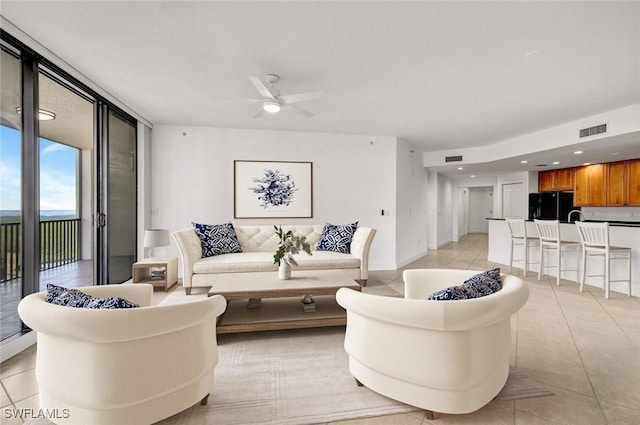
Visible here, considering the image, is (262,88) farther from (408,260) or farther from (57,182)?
(408,260)

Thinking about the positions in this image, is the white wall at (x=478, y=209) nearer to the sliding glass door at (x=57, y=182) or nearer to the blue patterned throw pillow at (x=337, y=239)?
the blue patterned throw pillow at (x=337, y=239)

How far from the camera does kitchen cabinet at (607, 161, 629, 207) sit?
19.7 ft

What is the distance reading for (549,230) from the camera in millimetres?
4852

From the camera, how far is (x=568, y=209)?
7.06 m

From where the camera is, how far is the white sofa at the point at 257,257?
383 cm

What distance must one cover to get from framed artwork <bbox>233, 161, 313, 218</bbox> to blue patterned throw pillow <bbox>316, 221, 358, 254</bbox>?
0.82 metres

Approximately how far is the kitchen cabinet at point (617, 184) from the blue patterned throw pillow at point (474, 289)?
6.47m

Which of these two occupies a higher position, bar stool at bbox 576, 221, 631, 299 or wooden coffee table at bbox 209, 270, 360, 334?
bar stool at bbox 576, 221, 631, 299

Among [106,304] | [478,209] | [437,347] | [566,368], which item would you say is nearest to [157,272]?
[106,304]

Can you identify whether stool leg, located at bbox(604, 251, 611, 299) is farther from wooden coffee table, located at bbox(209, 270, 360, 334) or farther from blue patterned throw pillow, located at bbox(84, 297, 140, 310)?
blue patterned throw pillow, located at bbox(84, 297, 140, 310)

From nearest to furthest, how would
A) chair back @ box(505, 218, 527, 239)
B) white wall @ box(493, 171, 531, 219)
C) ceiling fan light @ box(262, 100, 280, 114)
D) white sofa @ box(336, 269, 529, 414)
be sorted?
white sofa @ box(336, 269, 529, 414), ceiling fan light @ box(262, 100, 280, 114), chair back @ box(505, 218, 527, 239), white wall @ box(493, 171, 531, 219)

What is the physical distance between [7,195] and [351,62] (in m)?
3.08

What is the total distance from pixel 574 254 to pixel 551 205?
309cm

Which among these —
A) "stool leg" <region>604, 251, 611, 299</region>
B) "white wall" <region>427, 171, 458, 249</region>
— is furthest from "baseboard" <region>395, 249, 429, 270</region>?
"stool leg" <region>604, 251, 611, 299</region>
